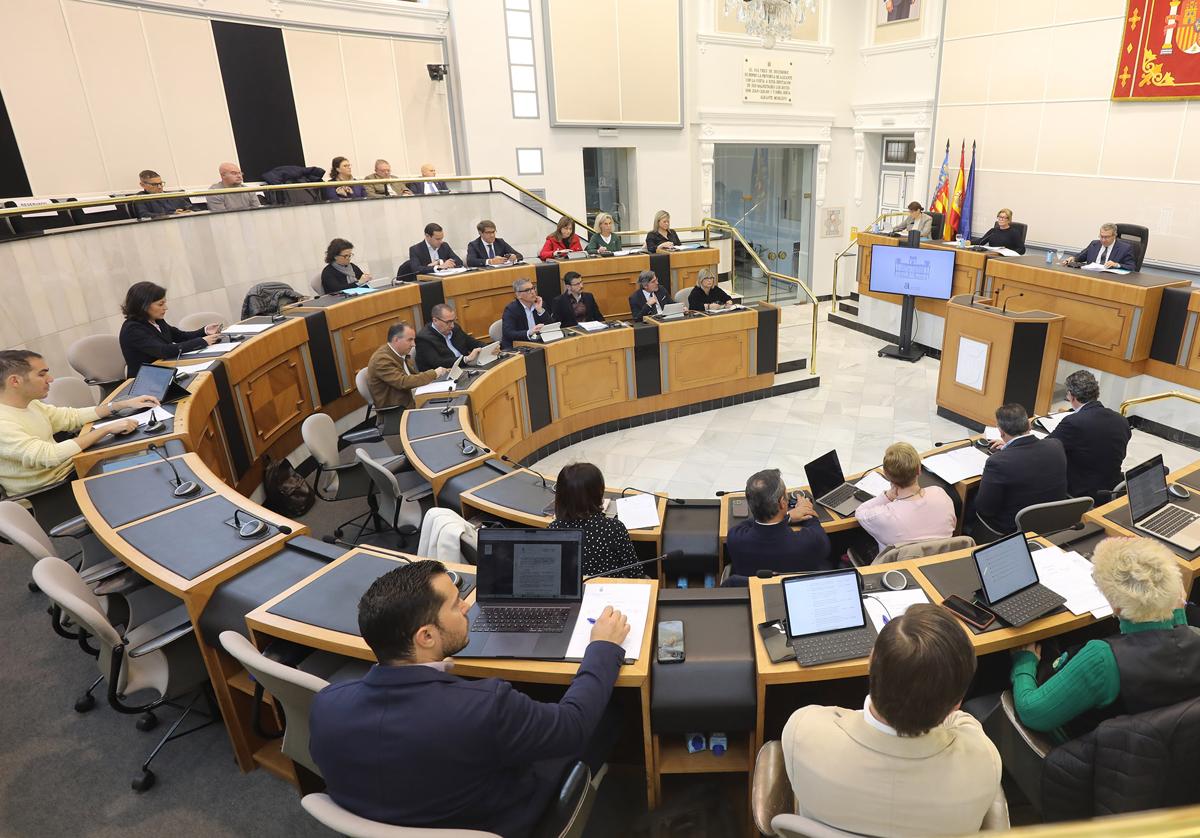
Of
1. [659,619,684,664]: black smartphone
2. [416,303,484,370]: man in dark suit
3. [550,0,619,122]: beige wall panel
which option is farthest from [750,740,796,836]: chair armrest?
[550,0,619,122]: beige wall panel

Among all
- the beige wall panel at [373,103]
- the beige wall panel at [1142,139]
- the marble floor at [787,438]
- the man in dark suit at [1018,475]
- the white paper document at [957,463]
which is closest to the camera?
the man in dark suit at [1018,475]

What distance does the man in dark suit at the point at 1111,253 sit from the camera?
265 inches

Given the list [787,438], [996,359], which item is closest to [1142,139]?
[996,359]

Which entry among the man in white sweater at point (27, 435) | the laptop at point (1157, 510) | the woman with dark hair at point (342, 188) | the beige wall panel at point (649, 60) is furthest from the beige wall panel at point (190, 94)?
the laptop at point (1157, 510)

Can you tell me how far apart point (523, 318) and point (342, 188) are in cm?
308

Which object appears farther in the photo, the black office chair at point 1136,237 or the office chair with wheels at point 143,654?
the black office chair at point 1136,237

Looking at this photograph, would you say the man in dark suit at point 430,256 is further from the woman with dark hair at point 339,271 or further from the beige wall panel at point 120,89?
the beige wall panel at point 120,89

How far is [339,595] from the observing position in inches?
97.0

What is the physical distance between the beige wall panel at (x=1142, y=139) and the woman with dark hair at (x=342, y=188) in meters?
8.74

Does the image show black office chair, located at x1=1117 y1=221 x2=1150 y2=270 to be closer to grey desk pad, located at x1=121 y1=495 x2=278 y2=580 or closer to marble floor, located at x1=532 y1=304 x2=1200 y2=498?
marble floor, located at x1=532 y1=304 x2=1200 y2=498

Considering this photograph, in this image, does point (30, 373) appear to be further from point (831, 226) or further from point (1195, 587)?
point (831, 226)

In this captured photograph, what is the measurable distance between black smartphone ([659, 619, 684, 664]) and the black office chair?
23.2 feet

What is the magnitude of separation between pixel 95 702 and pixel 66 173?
6479 mm

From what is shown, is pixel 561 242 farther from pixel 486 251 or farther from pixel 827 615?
pixel 827 615
